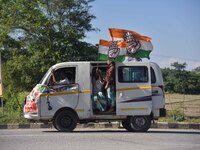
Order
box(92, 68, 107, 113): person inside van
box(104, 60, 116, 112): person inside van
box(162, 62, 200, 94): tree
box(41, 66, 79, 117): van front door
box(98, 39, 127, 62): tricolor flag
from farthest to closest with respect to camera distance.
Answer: box(162, 62, 200, 94): tree → box(98, 39, 127, 62): tricolor flag → box(92, 68, 107, 113): person inside van → box(104, 60, 116, 112): person inside van → box(41, 66, 79, 117): van front door

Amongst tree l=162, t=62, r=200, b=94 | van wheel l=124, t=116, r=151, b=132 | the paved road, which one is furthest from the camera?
tree l=162, t=62, r=200, b=94

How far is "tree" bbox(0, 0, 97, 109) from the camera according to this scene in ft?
81.3

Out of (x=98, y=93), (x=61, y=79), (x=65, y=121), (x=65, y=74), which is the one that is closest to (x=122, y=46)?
(x=98, y=93)

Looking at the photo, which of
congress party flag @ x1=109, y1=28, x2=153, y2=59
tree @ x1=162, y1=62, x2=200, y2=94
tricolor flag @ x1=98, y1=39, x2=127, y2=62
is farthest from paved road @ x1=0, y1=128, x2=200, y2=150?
tree @ x1=162, y1=62, x2=200, y2=94

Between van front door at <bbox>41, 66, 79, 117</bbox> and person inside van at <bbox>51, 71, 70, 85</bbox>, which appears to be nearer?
van front door at <bbox>41, 66, 79, 117</bbox>

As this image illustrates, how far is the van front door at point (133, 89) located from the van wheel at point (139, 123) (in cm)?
23

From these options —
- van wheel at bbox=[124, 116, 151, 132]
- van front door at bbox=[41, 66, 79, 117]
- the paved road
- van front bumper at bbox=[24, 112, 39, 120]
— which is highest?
van front door at bbox=[41, 66, 79, 117]

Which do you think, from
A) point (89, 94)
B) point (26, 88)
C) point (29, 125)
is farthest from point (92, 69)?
point (26, 88)

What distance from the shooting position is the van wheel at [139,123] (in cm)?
1368

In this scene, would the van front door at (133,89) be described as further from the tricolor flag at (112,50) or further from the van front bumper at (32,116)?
the van front bumper at (32,116)

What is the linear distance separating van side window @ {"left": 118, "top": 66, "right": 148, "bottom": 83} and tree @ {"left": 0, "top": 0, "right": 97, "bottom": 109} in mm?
11174

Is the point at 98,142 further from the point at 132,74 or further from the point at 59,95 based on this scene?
the point at 132,74

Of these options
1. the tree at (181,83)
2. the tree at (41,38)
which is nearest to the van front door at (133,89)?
the tree at (41,38)

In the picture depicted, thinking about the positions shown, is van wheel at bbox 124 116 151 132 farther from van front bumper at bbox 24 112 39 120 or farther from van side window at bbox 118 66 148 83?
van front bumper at bbox 24 112 39 120
